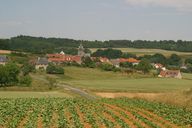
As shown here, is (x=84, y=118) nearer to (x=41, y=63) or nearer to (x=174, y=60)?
(x=41, y=63)

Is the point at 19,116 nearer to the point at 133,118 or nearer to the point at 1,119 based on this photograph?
the point at 1,119

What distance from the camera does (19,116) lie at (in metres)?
33.8

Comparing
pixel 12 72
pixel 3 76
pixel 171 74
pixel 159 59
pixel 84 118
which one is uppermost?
pixel 84 118

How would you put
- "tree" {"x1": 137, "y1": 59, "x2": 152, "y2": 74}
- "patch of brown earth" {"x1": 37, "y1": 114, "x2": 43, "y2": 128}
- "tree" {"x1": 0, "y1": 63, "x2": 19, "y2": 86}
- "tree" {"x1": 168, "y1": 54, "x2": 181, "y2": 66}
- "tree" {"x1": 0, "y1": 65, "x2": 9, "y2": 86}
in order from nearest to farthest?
1. "patch of brown earth" {"x1": 37, "y1": 114, "x2": 43, "y2": 128}
2. "tree" {"x1": 0, "y1": 65, "x2": 9, "y2": 86}
3. "tree" {"x1": 0, "y1": 63, "x2": 19, "y2": 86}
4. "tree" {"x1": 137, "y1": 59, "x2": 152, "y2": 74}
5. "tree" {"x1": 168, "y1": 54, "x2": 181, "y2": 66}

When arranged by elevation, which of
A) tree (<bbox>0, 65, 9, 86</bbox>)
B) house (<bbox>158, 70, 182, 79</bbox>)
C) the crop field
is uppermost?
the crop field

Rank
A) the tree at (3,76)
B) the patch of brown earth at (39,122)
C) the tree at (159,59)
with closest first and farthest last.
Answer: the patch of brown earth at (39,122)
the tree at (3,76)
the tree at (159,59)

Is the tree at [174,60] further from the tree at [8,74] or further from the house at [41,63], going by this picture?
the tree at [8,74]

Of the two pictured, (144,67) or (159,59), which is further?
(159,59)

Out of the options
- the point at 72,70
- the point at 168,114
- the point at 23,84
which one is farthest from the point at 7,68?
the point at 168,114

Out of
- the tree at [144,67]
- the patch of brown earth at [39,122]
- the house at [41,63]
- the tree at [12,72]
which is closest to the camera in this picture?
the patch of brown earth at [39,122]

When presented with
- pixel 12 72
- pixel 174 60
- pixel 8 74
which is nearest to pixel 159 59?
pixel 174 60

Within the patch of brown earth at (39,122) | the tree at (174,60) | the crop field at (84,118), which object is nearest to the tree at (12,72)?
the crop field at (84,118)

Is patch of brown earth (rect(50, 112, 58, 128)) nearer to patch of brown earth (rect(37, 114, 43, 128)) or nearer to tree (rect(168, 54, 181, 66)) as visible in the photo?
patch of brown earth (rect(37, 114, 43, 128))

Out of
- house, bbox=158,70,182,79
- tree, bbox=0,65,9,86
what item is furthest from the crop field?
house, bbox=158,70,182,79
